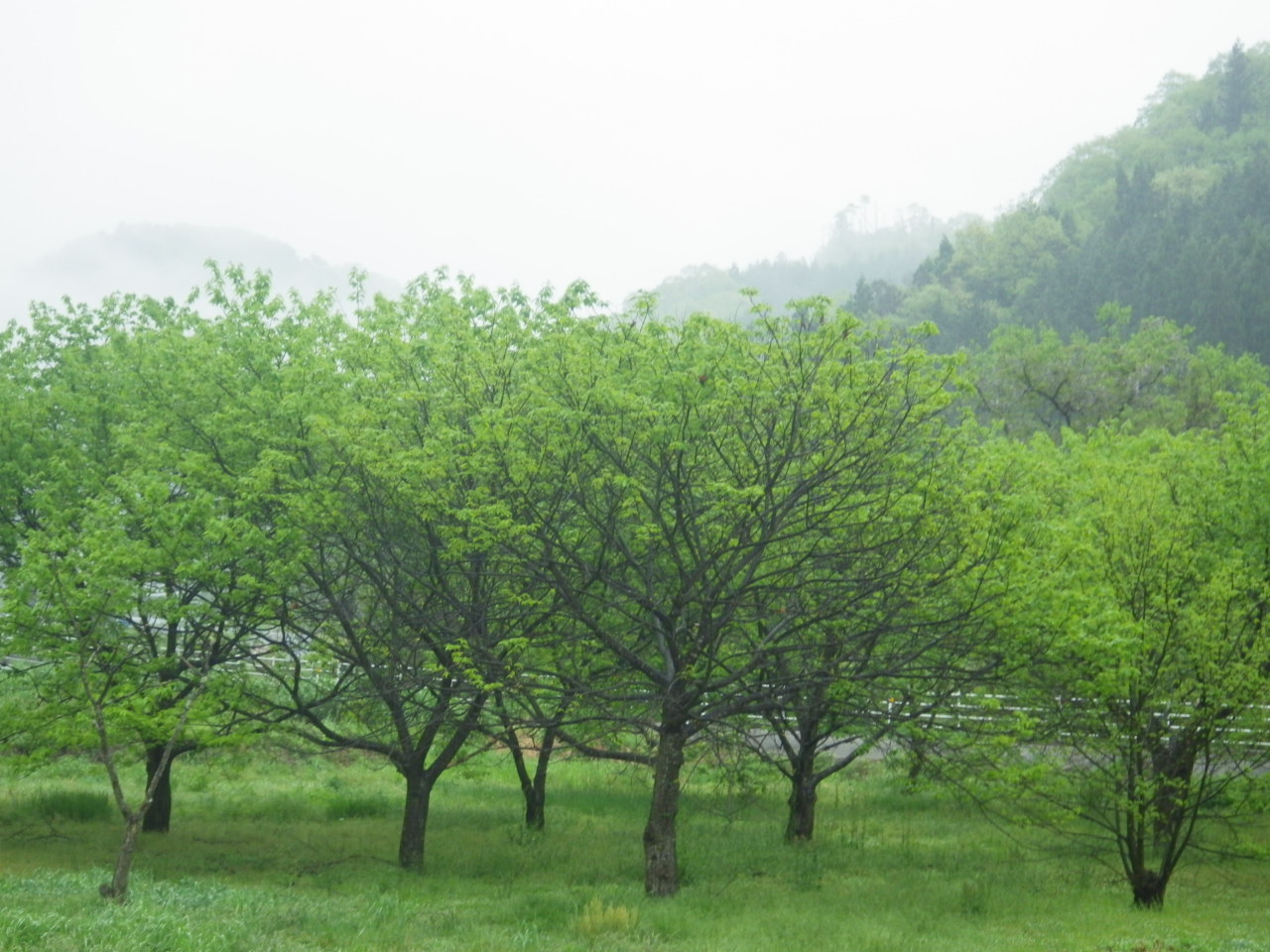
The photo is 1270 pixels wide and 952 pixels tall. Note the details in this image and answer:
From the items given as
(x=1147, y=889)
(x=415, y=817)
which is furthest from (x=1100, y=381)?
(x=415, y=817)

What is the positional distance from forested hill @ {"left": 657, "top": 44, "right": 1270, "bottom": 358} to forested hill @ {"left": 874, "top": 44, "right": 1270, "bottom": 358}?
0.40 ft

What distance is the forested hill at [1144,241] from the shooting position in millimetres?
71312

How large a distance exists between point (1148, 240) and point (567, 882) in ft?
Answer: 251

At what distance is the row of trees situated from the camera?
15.1m

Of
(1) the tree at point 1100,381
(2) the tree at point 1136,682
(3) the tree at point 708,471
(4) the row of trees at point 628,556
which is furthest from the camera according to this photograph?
(1) the tree at point 1100,381

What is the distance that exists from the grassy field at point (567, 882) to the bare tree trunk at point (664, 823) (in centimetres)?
43

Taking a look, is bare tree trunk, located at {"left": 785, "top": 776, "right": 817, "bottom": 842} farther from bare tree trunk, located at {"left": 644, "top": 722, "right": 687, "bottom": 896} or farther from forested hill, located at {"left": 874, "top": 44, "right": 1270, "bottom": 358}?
forested hill, located at {"left": 874, "top": 44, "right": 1270, "bottom": 358}

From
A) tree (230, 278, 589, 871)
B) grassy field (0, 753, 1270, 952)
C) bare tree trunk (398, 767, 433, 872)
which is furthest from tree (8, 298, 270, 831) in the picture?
bare tree trunk (398, 767, 433, 872)

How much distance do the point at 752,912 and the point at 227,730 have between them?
871 cm

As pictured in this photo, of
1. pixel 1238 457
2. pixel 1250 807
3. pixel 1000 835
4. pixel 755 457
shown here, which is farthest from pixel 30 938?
pixel 1238 457

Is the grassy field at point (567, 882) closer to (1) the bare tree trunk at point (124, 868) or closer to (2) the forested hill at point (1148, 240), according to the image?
(1) the bare tree trunk at point (124, 868)

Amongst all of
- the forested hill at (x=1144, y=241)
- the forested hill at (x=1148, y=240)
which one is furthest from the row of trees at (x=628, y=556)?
the forested hill at (x=1148, y=240)

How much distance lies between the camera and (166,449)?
55.2ft

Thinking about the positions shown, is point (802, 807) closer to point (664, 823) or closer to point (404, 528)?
point (664, 823)
